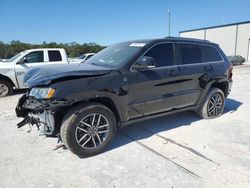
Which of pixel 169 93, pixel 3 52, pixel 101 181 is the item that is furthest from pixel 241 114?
pixel 3 52

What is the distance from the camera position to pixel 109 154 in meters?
3.36

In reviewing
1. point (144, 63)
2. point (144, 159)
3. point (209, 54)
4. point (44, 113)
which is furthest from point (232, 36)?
point (44, 113)

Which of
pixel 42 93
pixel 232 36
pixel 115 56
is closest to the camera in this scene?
pixel 42 93

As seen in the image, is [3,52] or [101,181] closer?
[101,181]

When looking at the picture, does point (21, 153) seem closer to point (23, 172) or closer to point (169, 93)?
point (23, 172)

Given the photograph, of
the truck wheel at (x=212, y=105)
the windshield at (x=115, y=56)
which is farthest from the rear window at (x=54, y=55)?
the truck wheel at (x=212, y=105)

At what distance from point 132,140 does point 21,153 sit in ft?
6.19

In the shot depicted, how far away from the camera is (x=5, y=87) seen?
774 cm

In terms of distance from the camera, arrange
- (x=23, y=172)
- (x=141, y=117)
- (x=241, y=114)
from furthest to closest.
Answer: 1. (x=241, y=114)
2. (x=141, y=117)
3. (x=23, y=172)

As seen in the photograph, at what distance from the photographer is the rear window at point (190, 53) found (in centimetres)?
429

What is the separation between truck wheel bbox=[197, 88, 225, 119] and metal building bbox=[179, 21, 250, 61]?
36.3 m

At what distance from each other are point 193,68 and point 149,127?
155 cm

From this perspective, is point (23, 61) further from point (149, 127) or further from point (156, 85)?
point (156, 85)

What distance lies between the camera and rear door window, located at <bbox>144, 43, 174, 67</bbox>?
12.7ft
